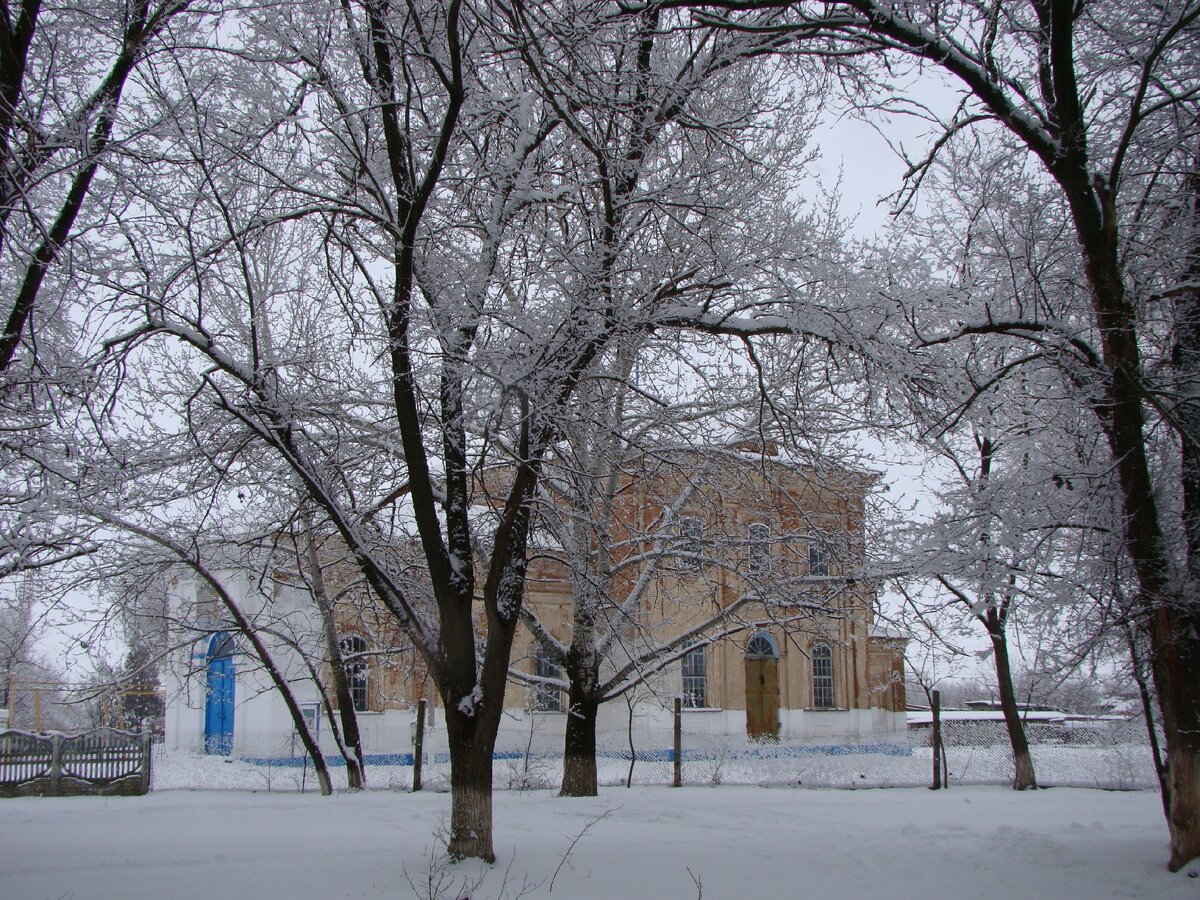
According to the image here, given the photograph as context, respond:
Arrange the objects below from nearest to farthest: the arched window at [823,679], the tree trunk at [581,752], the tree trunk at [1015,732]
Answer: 1. the tree trunk at [581,752]
2. the tree trunk at [1015,732]
3. the arched window at [823,679]

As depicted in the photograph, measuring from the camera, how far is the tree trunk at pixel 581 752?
531 inches

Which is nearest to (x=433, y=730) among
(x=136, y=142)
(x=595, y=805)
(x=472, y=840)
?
(x=595, y=805)

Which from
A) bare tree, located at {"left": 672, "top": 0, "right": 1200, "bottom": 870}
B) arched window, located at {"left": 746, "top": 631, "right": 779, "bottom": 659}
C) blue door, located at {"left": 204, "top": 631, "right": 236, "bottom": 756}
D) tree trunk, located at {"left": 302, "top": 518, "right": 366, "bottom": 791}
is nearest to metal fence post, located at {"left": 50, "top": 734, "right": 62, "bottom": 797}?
tree trunk, located at {"left": 302, "top": 518, "right": 366, "bottom": 791}

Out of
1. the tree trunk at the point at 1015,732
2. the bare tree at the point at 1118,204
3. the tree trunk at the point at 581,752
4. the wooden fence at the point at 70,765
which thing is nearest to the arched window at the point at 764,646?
the tree trunk at the point at 1015,732

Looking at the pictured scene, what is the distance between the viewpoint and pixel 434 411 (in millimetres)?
8195

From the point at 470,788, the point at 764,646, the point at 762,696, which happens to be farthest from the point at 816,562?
the point at 764,646

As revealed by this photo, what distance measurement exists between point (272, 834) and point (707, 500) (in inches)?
245

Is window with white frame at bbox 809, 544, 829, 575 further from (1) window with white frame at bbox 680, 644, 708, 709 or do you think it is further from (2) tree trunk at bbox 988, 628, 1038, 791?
(1) window with white frame at bbox 680, 644, 708, 709

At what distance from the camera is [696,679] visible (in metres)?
27.2

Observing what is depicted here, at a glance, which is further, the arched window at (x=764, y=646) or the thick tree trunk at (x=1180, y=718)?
the arched window at (x=764, y=646)

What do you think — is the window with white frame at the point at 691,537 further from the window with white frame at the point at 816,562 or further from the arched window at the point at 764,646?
the arched window at the point at 764,646

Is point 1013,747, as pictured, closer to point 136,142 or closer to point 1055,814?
point 1055,814

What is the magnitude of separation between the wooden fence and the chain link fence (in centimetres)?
108

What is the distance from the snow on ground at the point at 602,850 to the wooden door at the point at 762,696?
14.7m
